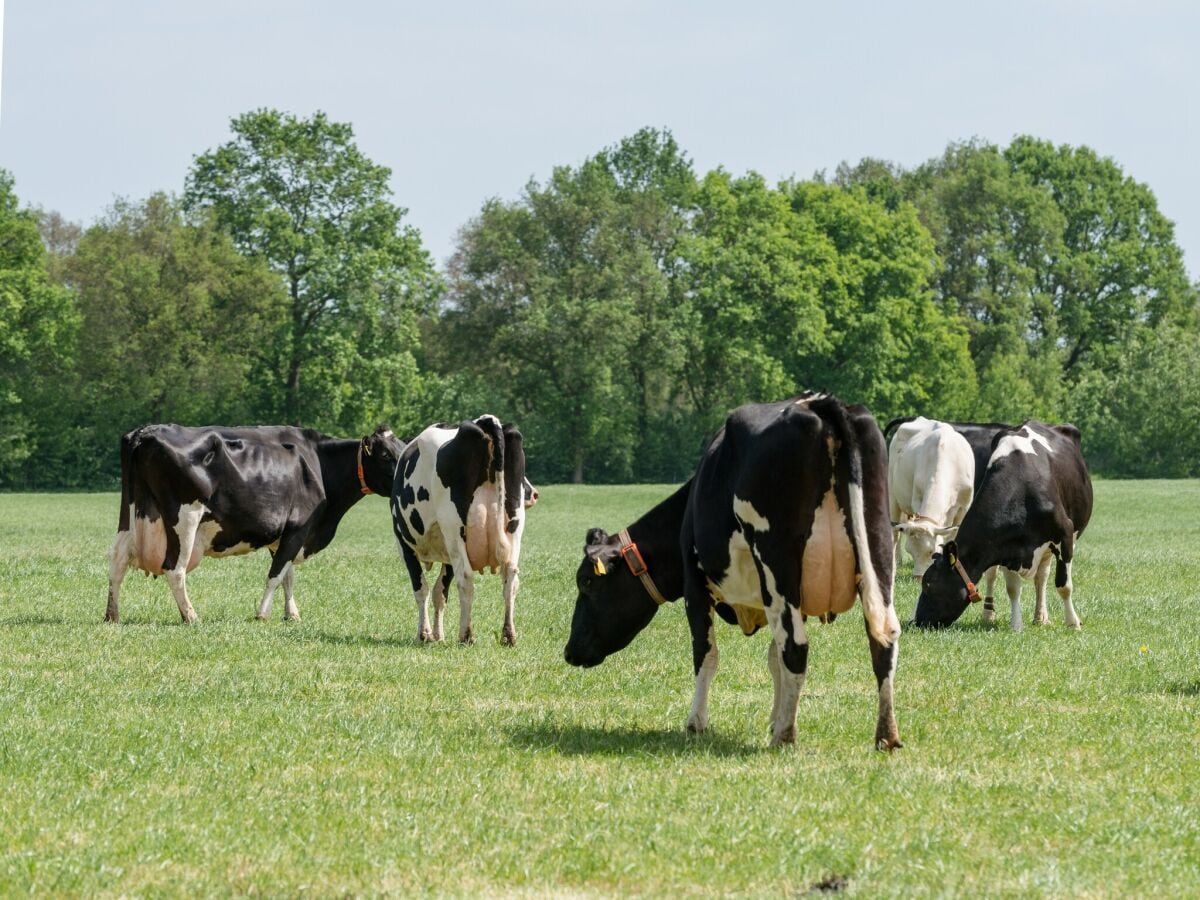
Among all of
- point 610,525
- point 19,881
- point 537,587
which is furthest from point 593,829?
point 610,525

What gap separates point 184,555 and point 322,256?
53.0 m

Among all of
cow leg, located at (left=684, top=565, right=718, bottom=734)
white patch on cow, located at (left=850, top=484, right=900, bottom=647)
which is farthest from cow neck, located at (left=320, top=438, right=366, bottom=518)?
white patch on cow, located at (left=850, top=484, right=900, bottom=647)

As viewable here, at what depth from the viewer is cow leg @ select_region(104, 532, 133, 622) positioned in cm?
1630

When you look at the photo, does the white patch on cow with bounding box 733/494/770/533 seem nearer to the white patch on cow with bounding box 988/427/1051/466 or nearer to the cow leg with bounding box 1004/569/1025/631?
the cow leg with bounding box 1004/569/1025/631

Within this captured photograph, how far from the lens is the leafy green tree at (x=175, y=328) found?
6738 cm

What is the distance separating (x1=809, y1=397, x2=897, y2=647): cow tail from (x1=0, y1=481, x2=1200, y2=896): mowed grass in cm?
72

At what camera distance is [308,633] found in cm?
1520

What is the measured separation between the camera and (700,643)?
9484 mm

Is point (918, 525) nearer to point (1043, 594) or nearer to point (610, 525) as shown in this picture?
point (1043, 594)

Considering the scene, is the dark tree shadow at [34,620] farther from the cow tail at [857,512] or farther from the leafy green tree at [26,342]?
the leafy green tree at [26,342]

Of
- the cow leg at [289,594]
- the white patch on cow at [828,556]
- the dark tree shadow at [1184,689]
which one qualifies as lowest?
the cow leg at [289,594]

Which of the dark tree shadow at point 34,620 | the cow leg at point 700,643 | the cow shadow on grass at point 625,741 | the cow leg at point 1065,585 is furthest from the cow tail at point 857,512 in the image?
the dark tree shadow at point 34,620

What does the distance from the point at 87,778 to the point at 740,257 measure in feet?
226

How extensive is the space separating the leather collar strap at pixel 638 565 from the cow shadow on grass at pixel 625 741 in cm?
100
